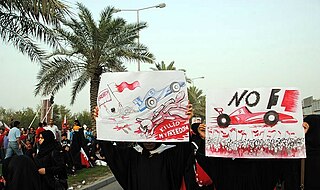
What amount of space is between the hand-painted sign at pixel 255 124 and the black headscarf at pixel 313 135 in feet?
1.05

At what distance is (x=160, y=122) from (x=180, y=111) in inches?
8.6

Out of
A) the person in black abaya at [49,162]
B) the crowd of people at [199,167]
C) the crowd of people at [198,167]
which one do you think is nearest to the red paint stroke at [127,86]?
the crowd of people at [199,167]

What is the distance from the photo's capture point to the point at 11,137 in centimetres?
1245

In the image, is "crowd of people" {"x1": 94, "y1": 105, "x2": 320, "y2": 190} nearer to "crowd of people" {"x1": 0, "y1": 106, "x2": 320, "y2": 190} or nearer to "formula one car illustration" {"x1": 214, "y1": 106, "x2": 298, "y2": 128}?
"crowd of people" {"x1": 0, "y1": 106, "x2": 320, "y2": 190}

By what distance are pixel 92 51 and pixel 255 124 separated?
49.2 ft

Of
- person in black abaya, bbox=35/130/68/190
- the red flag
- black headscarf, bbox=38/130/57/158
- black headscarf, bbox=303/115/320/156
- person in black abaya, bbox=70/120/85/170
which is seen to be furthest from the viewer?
the red flag

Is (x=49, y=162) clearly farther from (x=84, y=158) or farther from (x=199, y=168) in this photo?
(x=84, y=158)

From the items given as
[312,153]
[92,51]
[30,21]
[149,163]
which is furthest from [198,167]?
[92,51]

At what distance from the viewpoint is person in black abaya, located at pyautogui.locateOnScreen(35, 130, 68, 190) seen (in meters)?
5.53

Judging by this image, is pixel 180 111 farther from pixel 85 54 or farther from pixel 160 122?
pixel 85 54

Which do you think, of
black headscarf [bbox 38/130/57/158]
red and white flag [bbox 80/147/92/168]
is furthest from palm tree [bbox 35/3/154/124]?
black headscarf [bbox 38/130/57/158]

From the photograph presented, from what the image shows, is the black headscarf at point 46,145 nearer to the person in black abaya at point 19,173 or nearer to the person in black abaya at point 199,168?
the person in black abaya at point 19,173

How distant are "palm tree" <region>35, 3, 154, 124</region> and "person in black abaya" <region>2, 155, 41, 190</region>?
1316 cm

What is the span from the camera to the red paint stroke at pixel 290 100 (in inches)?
163
